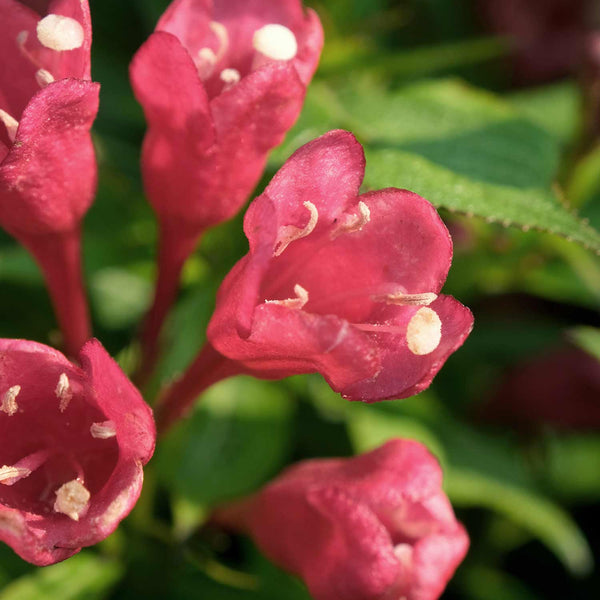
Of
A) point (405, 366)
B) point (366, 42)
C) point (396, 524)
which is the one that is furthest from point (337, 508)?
point (366, 42)

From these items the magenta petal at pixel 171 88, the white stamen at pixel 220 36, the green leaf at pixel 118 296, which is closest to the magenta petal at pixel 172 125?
the magenta petal at pixel 171 88

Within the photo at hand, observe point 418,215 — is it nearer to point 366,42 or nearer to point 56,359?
point 56,359

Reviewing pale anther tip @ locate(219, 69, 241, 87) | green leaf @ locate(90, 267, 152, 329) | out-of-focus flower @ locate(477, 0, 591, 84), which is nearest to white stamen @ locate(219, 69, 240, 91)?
pale anther tip @ locate(219, 69, 241, 87)

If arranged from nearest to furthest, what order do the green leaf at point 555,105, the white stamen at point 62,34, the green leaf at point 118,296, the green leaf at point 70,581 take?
the white stamen at point 62,34
the green leaf at point 70,581
the green leaf at point 118,296
the green leaf at point 555,105

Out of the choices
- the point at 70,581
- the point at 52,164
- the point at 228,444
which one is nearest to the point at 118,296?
the point at 228,444

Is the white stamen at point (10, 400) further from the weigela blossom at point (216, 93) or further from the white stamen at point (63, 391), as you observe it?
the weigela blossom at point (216, 93)

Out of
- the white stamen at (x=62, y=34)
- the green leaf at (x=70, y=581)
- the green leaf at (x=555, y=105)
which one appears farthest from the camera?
the green leaf at (x=555, y=105)

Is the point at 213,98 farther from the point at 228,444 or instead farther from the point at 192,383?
the point at 228,444

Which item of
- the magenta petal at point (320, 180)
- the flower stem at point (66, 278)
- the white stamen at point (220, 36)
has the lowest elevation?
the flower stem at point (66, 278)
